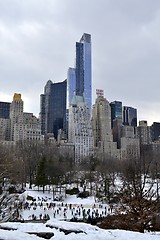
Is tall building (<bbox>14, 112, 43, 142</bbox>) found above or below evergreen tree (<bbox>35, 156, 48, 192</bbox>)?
above

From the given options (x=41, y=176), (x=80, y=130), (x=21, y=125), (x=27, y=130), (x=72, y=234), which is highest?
(x=21, y=125)

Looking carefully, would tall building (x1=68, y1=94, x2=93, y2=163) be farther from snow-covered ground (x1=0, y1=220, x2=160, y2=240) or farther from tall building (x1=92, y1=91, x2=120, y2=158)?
snow-covered ground (x1=0, y1=220, x2=160, y2=240)

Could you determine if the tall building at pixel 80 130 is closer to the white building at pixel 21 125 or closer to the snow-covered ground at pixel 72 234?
the white building at pixel 21 125

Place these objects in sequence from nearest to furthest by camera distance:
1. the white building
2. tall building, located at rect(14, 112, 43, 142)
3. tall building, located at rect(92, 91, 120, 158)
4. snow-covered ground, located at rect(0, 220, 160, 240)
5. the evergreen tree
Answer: snow-covered ground, located at rect(0, 220, 160, 240) → the evergreen tree → tall building, located at rect(14, 112, 43, 142) → the white building → tall building, located at rect(92, 91, 120, 158)

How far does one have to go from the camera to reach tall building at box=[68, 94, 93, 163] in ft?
495

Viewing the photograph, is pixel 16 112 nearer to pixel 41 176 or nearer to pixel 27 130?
pixel 27 130

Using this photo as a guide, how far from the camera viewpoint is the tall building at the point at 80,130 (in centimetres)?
15079

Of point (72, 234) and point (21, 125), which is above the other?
point (21, 125)

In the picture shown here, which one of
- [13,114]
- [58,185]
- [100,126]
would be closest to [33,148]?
[58,185]

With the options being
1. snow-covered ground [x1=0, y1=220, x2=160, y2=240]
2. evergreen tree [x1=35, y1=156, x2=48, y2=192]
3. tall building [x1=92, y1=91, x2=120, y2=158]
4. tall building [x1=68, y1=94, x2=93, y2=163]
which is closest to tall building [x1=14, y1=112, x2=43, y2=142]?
tall building [x1=68, y1=94, x2=93, y2=163]

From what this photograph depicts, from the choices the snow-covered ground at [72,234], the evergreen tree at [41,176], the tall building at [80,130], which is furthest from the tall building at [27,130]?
the snow-covered ground at [72,234]

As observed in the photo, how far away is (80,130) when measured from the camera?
159250mm

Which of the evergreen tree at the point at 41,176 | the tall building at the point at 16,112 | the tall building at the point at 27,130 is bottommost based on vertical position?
the evergreen tree at the point at 41,176

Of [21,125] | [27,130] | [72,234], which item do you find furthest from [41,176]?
[21,125]
